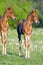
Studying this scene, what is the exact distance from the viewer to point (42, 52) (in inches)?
624

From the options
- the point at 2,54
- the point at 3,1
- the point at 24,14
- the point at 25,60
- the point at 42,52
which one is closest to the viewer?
the point at 25,60

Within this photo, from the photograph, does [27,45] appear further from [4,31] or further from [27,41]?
[4,31]

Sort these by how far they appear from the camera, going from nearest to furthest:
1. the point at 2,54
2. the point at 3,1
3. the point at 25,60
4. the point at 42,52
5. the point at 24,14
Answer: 1. the point at 25,60
2. the point at 2,54
3. the point at 42,52
4. the point at 3,1
5. the point at 24,14

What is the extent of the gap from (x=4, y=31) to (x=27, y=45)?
1139 mm

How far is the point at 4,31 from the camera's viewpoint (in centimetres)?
1407


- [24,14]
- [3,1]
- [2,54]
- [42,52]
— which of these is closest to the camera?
[2,54]

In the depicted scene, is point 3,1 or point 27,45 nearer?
point 27,45

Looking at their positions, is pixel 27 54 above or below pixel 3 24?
below

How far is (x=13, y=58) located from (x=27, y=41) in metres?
0.99

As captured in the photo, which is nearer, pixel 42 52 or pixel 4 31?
pixel 4 31

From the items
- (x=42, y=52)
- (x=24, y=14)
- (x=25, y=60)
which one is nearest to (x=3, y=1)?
(x=24, y=14)

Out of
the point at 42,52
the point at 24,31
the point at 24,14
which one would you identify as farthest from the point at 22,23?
the point at 24,14

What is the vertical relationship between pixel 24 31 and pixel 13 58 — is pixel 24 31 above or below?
above

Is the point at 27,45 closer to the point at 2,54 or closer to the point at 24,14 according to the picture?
the point at 2,54
